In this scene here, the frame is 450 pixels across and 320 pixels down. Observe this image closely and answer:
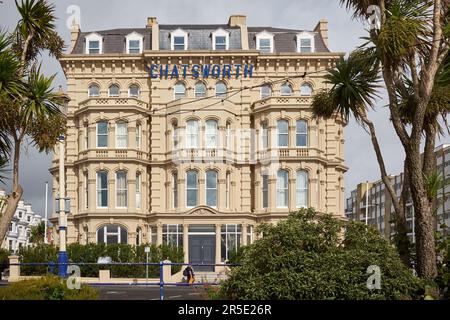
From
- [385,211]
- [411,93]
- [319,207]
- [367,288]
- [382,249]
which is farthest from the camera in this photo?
[385,211]

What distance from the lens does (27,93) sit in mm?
14195

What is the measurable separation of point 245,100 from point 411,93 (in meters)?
31.0

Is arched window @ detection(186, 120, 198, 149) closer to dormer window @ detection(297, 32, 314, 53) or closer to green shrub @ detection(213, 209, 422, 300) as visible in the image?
dormer window @ detection(297, 32, 314, 53)

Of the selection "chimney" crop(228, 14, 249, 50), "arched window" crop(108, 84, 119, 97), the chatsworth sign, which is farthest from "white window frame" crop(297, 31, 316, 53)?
"arched window" crop(108, 84, 119, 97)

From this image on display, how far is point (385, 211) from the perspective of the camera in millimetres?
122000

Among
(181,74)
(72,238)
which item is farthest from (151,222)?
(181,74)

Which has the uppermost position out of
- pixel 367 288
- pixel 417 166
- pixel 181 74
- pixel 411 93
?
pixel 181 74

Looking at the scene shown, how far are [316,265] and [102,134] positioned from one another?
115 feet

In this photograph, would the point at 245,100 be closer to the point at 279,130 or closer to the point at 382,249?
the point at 279,130

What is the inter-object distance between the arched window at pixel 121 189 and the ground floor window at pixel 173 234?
3096 millimetres

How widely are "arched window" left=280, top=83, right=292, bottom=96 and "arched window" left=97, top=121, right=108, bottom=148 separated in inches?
479

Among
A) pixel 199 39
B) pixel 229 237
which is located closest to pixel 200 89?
pixel 199 39

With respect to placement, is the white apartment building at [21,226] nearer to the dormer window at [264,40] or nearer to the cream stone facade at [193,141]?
the cream stone facade at [193,141]

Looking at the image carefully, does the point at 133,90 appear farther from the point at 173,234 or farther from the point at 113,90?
the point at 173,234
